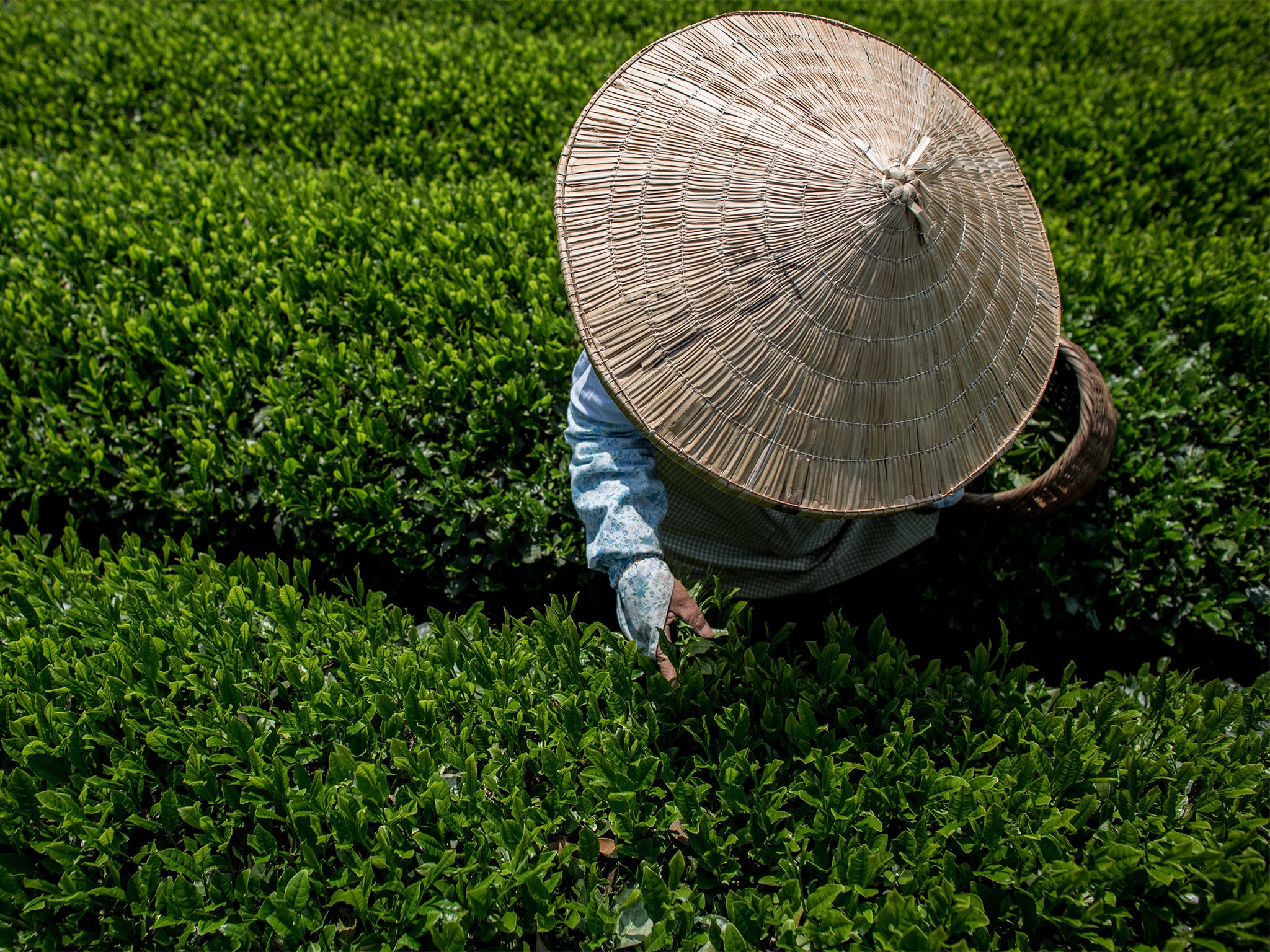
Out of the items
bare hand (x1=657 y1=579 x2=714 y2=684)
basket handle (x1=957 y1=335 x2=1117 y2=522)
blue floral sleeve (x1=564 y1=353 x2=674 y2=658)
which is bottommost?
bare hand (x1=657 y1=579 x2=714 y2=684)

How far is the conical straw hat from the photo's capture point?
5.03 feet

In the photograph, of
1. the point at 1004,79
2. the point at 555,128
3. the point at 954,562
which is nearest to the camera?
the point at 954,562

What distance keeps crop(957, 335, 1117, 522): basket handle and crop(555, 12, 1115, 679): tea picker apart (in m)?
0.45

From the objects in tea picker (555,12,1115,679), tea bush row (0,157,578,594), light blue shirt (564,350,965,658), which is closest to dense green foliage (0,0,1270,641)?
tea bush row (0,157,578,594)

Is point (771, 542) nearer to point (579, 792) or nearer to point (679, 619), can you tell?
point (679, 619)

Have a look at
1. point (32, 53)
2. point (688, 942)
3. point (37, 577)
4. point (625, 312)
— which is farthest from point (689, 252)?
point (32, 53)

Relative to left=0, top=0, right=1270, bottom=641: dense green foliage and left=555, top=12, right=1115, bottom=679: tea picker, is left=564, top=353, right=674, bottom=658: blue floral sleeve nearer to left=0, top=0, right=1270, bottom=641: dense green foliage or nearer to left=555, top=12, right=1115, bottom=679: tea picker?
left=555, top=12, right=1115, bottom=679: tea picker

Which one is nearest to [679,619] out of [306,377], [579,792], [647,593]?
[647,593]

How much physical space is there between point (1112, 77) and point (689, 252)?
15.8 feet

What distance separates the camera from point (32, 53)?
477 centimetres

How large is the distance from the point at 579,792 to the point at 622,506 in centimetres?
65

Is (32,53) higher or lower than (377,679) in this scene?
higher

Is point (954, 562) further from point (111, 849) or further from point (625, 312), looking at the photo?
point (111, 849)

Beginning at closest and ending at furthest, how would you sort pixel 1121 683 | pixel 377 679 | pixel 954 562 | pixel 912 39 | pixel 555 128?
pixel 377 679 → pixel 1121 683 → pixel 954 562 → pixel 555 128 → pixel 912 39
